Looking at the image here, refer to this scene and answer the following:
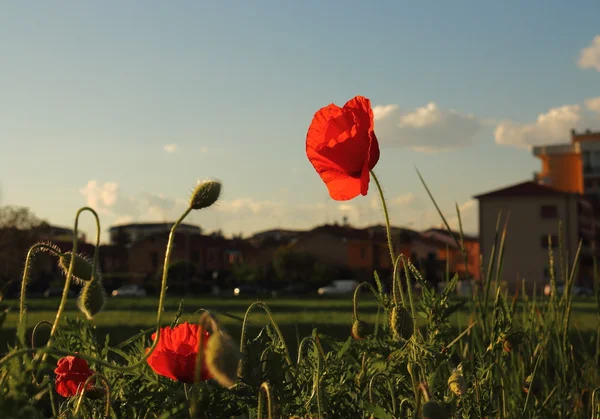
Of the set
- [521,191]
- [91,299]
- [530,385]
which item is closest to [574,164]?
[521,191]

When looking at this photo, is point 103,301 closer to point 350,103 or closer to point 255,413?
point 255,413

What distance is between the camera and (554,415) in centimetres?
171

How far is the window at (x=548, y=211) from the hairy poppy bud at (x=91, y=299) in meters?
44.8

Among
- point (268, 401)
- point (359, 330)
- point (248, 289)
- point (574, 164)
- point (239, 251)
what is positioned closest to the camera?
point (268, 401)

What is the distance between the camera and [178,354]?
920 mm

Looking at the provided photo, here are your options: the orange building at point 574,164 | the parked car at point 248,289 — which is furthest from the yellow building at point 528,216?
the parked car at point 248,289

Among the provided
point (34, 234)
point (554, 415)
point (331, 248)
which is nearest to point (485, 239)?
point (331, 248)

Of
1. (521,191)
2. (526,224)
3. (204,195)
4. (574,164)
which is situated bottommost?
(204,195)

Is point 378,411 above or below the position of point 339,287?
above

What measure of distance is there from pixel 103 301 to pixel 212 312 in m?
0.27

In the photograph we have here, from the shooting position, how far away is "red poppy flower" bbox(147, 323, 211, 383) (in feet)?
2.96

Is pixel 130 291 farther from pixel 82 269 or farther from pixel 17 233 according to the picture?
pixel 82 269

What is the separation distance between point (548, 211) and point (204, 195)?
45.2 metres

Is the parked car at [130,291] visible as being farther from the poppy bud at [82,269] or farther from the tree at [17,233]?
the poppy bud at [82,269]
